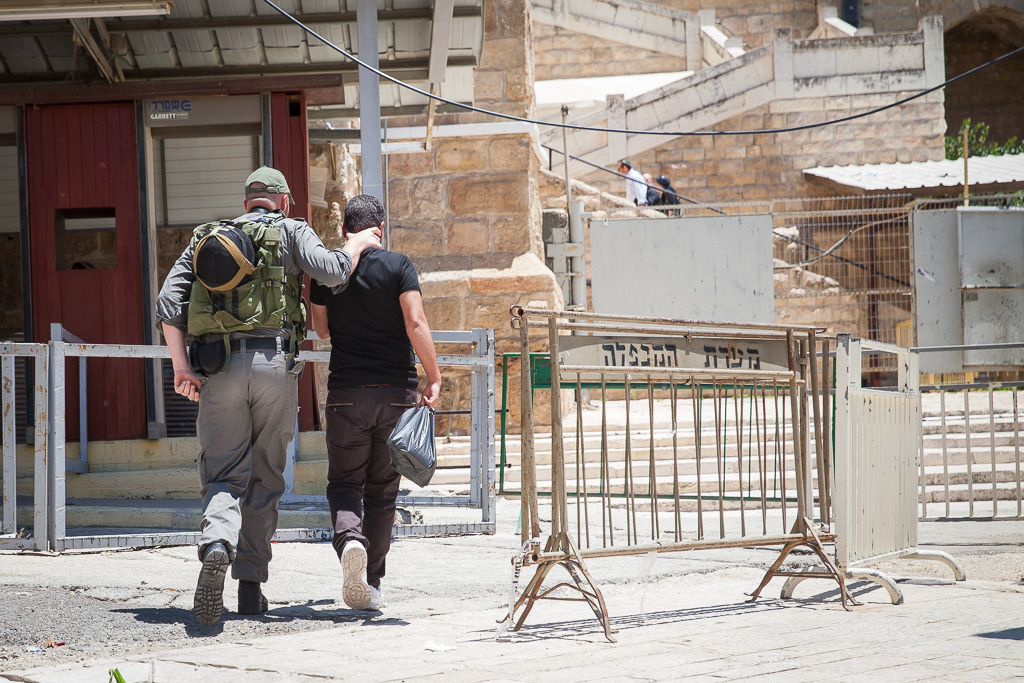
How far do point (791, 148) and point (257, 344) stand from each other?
1969 cm

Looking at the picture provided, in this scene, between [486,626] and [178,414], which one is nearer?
[486,626]

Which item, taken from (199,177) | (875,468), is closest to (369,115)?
(199,177)

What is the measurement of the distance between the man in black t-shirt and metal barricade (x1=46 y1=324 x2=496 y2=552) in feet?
5.93

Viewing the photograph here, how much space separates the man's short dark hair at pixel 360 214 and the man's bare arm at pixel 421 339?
1.41 feet

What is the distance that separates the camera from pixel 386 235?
40.7ft

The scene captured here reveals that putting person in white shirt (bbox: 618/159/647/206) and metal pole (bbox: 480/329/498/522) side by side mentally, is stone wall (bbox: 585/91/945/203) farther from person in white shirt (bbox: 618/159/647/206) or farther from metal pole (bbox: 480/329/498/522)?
metal pole (bbox: 480/329/498/522)

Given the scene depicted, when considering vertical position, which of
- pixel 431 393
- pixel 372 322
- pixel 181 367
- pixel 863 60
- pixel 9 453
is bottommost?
pixel 9 453

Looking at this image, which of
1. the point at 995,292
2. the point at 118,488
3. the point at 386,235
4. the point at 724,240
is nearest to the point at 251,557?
the point at 118,488

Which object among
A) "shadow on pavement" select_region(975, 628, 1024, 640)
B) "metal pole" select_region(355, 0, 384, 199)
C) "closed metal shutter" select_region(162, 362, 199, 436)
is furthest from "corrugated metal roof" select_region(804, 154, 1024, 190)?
"shadow on pavement" select_region(975, 628, 1024, 640)

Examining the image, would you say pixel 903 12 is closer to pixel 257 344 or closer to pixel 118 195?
pixel 118 195

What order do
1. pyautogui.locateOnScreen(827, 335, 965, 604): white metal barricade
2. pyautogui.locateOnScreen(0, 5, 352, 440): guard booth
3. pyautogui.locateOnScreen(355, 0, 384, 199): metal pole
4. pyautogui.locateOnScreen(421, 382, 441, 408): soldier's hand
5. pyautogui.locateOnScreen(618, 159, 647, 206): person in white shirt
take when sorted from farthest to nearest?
pyautogui.locateOnScreen(618, 159, 647, 206): person in white shirt < pyautogui.locateOnScreen(0, 5, 352, 440): guard booth < pyautogui.locateOnScreen(355, 0, 384, 199): metal pole < pyautogui.locateOnScreen(827, 335, 965, 604): white metal barricade < pyautogui.locateOnScreen(421, 382, 441, 408): soldier's hand

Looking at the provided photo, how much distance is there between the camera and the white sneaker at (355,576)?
4.22 meters

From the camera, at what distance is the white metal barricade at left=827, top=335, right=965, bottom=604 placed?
16.1 feet

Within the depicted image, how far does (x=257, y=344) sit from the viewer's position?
4.29 m
